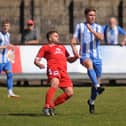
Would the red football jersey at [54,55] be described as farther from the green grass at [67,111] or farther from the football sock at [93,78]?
the green grass at [67,111]

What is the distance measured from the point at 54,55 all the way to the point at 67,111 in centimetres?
153

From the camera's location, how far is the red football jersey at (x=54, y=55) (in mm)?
14805

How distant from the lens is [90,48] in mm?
15750

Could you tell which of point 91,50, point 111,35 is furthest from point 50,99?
point 111,35

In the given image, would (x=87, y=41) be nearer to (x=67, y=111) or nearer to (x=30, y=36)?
(x=67, y=111)

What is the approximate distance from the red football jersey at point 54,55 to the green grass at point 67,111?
3.28ft

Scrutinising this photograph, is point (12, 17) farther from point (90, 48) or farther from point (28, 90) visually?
point (90, 48)

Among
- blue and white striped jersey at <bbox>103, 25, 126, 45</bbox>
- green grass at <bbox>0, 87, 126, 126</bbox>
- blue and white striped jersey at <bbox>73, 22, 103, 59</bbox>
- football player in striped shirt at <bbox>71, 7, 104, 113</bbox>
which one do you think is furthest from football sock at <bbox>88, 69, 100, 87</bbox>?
blue and white striped jersey at <bbox>103, 25, 126, 45</bbox>

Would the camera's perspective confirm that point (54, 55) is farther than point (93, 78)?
No

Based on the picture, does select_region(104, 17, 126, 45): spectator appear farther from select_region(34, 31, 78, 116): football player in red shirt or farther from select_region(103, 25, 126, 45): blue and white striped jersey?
select_region(34, 31, 78, 116): football player in red shirt

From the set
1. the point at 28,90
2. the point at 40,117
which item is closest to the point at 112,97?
the point at 28,90

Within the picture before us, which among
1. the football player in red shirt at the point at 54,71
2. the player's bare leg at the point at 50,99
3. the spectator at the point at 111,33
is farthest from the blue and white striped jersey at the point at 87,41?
the spectator at the point at 111,33

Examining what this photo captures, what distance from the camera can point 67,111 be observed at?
15828 millimetres

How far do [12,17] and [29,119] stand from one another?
69.5 feet
